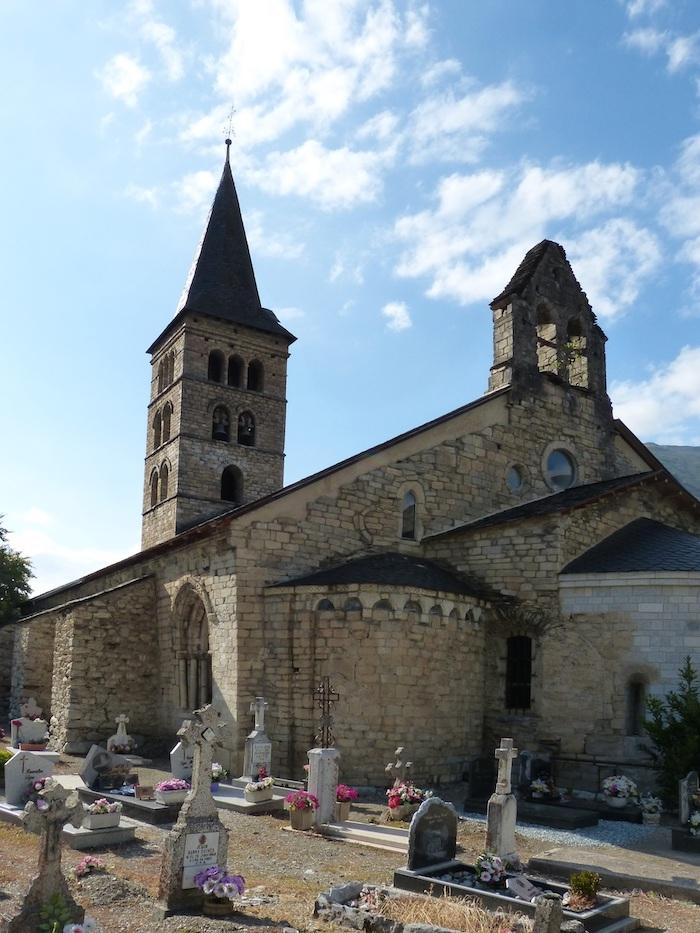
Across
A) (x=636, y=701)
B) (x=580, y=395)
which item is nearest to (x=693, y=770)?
(x=636, y=701)

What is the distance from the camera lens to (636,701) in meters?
15.2

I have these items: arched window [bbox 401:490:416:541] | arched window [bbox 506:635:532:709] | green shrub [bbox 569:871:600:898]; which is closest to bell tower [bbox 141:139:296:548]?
arched window [bbox 401:490:416:541]

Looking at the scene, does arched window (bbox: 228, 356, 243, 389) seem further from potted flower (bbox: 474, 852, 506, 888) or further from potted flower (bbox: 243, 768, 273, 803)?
potted flower (bbox: 474, 852, 506, 888)

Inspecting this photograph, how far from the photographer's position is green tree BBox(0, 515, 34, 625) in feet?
91.5

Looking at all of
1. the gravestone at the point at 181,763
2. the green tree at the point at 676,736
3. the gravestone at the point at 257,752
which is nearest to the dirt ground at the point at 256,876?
the gravestone at the point at 257,752

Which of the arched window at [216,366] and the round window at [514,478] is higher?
the arched window at [216,366]

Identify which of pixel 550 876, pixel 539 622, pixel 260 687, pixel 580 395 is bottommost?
pixel 550 876

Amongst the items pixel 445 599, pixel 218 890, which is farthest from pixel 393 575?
pixel 218 890

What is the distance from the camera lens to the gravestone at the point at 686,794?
38.8 ft

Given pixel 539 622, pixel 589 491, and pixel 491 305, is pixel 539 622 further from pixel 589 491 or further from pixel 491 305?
pixel 491 305

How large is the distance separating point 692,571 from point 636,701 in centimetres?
262

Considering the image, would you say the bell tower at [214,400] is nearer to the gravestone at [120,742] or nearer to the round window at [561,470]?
the gravestone at [120,742]

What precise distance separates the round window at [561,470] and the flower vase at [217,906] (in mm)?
15162

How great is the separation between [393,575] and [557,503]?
4302mm
